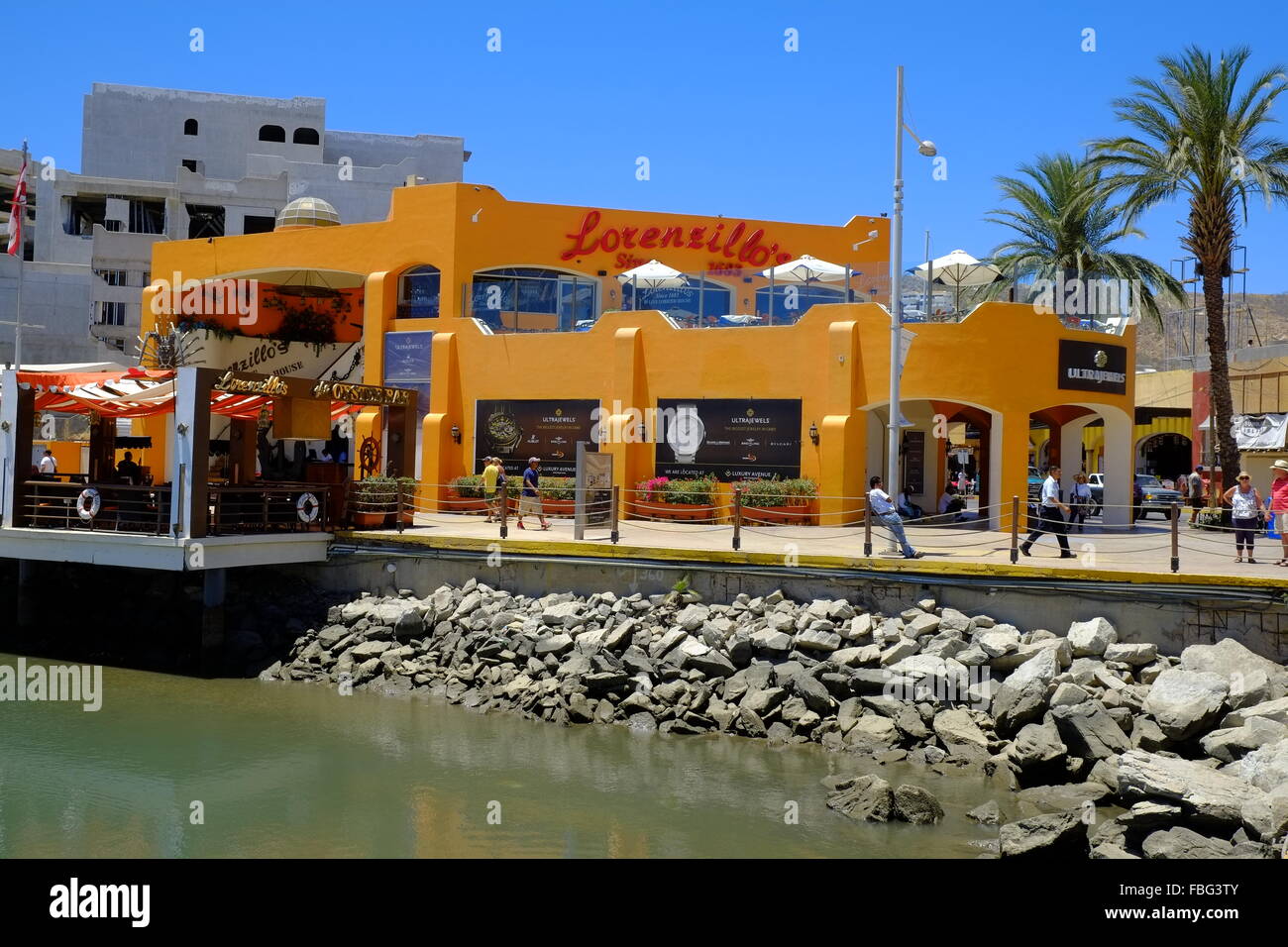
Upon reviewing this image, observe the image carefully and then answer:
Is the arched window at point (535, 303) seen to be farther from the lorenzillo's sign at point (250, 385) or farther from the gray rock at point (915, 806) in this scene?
the gray rock at point (915, 806)

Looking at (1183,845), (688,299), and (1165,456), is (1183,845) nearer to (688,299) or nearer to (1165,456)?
(688,299)

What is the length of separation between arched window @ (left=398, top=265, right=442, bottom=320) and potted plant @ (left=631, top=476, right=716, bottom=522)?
Result: 27.2 ft

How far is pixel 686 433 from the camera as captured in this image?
27109 mm

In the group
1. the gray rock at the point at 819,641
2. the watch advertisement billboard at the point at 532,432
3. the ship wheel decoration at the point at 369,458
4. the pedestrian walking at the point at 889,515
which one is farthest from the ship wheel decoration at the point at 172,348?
the gray rock at the point at 819,641

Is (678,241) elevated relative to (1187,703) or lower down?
elevated

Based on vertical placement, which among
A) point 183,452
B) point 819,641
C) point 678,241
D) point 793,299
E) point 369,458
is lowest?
point 819,641

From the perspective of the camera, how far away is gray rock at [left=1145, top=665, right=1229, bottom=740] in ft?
46.8

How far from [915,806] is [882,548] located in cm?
796

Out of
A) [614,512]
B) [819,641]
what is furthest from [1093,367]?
[819,641]

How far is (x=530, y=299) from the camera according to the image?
96.1 feet

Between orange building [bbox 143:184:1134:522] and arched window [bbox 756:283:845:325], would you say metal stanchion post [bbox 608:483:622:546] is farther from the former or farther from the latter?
arched window [bbox 756:283:845:325]

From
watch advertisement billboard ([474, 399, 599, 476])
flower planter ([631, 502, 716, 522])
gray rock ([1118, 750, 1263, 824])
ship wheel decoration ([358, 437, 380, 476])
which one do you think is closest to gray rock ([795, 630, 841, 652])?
gray rock ([1118, 750, 1263, 824])
